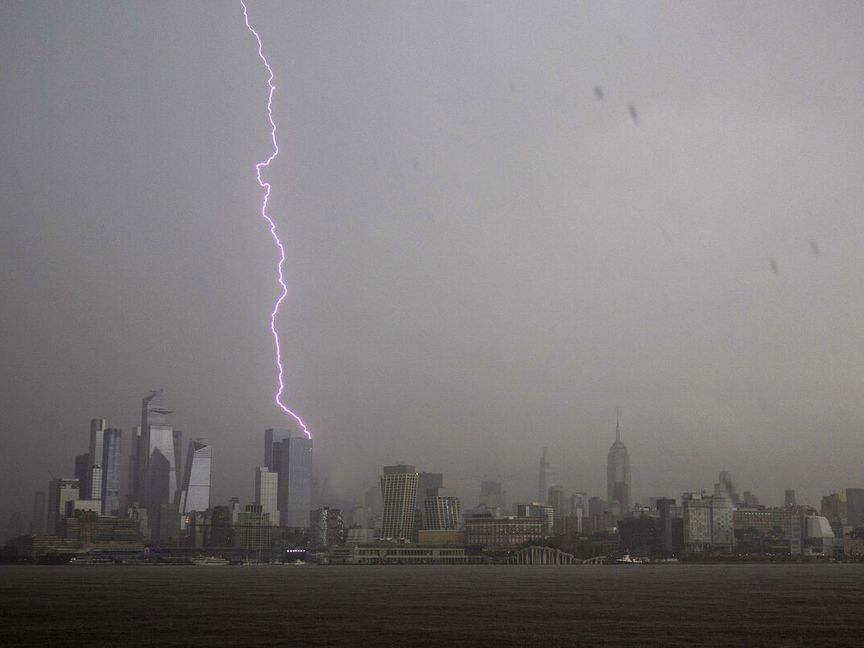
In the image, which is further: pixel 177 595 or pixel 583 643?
pixel 177 595

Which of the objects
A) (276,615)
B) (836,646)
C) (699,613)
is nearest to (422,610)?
(276,615)

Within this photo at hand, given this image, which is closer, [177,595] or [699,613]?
[699,613]

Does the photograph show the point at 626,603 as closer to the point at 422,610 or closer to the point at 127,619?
the point at 422,610

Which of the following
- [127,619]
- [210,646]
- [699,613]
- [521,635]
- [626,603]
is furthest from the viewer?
[626,603]

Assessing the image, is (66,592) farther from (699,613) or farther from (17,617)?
(699,613)

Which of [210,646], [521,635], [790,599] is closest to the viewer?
[210,646]

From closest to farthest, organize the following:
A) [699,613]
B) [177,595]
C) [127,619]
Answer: [127,619], [699,613], [177,595]

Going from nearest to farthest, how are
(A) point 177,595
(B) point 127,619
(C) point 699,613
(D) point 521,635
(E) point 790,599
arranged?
(D) point 521,635 → (B) point 127,619 → (C) point 699,613 → (E) point 790,599 → (A) point 177,595

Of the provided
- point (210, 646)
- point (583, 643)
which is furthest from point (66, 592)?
point (583, 643)

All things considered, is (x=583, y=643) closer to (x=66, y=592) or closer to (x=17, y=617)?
(x=17, y=617)
